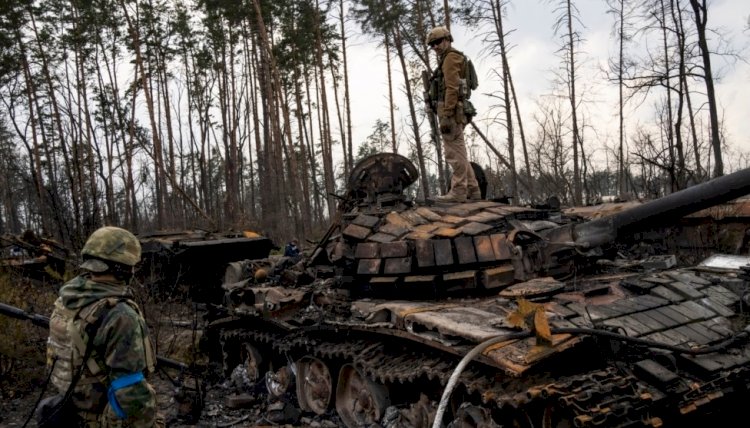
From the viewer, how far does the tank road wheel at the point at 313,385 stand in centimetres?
685

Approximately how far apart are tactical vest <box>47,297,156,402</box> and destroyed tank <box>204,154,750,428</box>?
1.95 m

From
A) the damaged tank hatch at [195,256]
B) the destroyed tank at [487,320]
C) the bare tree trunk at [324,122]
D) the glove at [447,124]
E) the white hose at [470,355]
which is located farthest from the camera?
the bare tree trunk at [324,122]

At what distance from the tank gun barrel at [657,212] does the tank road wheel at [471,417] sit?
208cm

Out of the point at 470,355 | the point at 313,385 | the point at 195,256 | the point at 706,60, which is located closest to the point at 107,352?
the point at 470,355

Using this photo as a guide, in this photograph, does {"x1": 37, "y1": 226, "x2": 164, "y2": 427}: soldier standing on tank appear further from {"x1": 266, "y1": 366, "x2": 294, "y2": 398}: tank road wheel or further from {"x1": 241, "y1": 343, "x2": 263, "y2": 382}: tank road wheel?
{"x1": 241, "y1": 343, "x2": 263, "y2": 382}: tank road wheel

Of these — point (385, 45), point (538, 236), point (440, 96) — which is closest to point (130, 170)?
point (385, 45)

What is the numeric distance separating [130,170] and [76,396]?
73.9ft

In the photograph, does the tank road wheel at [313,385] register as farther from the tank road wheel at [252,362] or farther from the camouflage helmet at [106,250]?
the camouflage helmet at [106,250]

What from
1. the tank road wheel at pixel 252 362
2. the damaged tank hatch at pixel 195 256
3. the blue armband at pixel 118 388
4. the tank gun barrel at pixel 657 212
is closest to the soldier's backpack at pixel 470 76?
the tank gun barrel at pixel 657 212

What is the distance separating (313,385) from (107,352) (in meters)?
4.15

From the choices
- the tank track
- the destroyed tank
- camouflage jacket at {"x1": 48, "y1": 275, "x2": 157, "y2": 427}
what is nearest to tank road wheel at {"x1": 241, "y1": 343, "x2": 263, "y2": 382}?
the destroyed tank

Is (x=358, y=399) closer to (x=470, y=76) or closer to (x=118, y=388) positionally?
(x=118, y=388)

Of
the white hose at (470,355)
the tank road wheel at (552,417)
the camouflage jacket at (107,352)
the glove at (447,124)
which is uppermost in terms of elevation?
the glove at (447,124)

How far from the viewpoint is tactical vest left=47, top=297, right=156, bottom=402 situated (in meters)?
3.27
